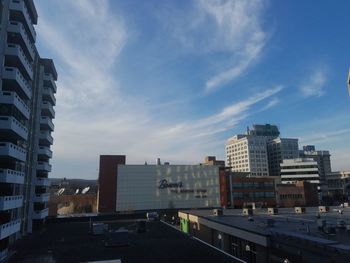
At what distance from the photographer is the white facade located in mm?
119312

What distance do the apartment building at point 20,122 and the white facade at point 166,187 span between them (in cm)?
5286

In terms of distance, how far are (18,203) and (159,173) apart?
83874mm

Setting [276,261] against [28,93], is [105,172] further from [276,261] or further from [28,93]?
[276,261]

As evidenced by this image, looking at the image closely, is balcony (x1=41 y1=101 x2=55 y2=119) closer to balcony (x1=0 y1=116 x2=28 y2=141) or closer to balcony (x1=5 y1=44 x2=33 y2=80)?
balcony (x1=5 y1=44 x2=33 y2=80)

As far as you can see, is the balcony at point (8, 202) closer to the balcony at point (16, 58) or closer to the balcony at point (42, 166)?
the balcony at point (16, 58)

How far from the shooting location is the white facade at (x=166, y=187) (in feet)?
391

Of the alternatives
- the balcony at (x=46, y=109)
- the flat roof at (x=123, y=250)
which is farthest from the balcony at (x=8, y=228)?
the balcony at (x=46, y=109)

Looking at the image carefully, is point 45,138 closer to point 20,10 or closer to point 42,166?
point 42,166

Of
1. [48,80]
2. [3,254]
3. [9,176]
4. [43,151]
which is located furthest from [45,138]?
[3,254]

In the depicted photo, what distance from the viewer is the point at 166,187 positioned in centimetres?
12438

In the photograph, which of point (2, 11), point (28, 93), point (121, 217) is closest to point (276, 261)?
point (28, 93)

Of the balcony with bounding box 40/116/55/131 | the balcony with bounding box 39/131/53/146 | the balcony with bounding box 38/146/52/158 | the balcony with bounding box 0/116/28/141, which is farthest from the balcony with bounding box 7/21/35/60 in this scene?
the balcony with bounding box 38/146/52/158

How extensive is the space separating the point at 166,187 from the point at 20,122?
276 feet

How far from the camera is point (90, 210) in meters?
135
